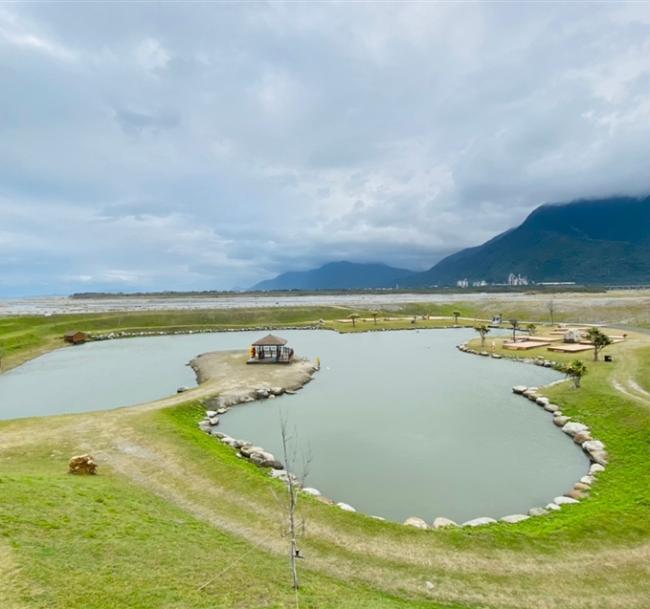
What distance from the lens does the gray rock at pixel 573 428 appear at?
25245 mm

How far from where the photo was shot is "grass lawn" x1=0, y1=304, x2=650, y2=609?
9344 millimetres

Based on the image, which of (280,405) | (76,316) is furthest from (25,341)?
(280,405)

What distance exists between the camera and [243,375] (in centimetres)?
4134

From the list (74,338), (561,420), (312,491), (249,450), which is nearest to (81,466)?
(249,450)

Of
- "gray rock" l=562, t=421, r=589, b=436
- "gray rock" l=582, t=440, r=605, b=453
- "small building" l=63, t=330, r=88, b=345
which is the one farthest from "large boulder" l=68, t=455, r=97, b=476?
"small building" l=63, t=330, r=88, b=345

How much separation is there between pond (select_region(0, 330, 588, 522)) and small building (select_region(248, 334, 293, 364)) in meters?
5.42

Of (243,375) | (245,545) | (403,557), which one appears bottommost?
(403,557)

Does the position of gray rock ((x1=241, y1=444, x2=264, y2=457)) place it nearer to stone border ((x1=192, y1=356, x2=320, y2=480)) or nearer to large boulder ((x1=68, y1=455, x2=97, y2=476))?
stone border ((x1=192, y1=356, x2=320, y2=480))

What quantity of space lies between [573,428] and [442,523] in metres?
15.0

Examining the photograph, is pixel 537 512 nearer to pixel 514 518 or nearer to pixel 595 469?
pixel 514 518

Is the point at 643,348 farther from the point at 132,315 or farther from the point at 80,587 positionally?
the point at 132,315

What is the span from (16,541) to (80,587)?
9.18 feet

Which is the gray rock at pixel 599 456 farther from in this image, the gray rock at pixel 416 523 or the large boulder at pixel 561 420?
the gray rock at pixel 416 523

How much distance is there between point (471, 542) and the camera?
45.3 feet
